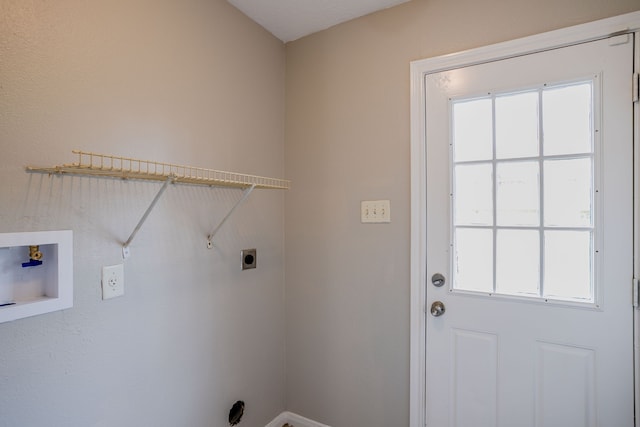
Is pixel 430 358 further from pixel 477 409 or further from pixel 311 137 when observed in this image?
pixel 311 137

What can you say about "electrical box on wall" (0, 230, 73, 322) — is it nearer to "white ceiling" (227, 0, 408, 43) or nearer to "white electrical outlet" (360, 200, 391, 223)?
"white electrical outlet" (360, 200, 391, 223)

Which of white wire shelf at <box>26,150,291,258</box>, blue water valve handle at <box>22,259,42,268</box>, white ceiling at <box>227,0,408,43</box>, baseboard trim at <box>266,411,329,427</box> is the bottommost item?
baseboard trim at <box>266,411,329,427</box>

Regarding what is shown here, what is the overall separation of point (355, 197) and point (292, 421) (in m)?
1.46

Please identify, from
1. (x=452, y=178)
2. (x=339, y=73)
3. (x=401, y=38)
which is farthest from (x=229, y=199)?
(x=401, y=38)

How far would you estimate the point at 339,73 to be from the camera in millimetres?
1860

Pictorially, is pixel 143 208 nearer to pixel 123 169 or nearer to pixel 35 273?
pixel 123 169

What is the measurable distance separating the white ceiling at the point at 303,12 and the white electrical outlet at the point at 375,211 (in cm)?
103

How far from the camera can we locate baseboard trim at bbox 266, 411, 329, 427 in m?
1.93

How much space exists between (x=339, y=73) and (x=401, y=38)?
379 mm

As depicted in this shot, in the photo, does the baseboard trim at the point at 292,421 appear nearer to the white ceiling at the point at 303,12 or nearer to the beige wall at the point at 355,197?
the beige wall at the point at 355,197

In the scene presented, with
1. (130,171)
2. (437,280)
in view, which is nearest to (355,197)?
(437,280)

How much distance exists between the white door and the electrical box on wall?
4.84 ft

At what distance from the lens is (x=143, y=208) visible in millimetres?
1280

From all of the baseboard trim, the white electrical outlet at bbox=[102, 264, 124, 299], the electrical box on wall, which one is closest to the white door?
the baseboard trim
